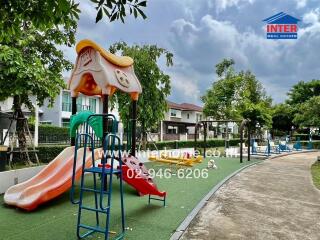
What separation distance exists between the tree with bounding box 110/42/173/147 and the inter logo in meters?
5.81

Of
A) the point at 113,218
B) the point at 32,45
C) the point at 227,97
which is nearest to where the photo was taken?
the point at 113,218

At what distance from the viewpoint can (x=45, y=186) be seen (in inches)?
262

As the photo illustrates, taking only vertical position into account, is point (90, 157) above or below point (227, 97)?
below

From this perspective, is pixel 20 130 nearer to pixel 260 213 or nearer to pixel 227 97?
pixel 260 213

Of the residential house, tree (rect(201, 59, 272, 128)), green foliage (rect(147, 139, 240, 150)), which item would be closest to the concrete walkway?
green foliage (rect(147, 139, 240, 150))

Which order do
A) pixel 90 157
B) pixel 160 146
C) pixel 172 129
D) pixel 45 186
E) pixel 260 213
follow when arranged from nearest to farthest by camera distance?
pixel 45 186 < pixel 260 213 < pixel 90 157 < pixel 160 146 < pixel 172 129

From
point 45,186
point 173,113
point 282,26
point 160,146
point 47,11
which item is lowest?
point 45,186

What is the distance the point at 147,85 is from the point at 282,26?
28.5ft

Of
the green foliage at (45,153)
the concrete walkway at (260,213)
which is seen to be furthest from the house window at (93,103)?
the concrete walkway at (260,213)

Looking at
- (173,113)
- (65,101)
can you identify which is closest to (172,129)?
(173,113)

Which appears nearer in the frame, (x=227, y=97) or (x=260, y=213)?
(x=260, y=213)

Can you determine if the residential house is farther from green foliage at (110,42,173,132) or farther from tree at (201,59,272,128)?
green foliage at (110,42,173,132)

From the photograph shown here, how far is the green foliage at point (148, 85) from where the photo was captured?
16281mm

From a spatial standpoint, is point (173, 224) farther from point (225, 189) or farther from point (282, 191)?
point (282, 191)
